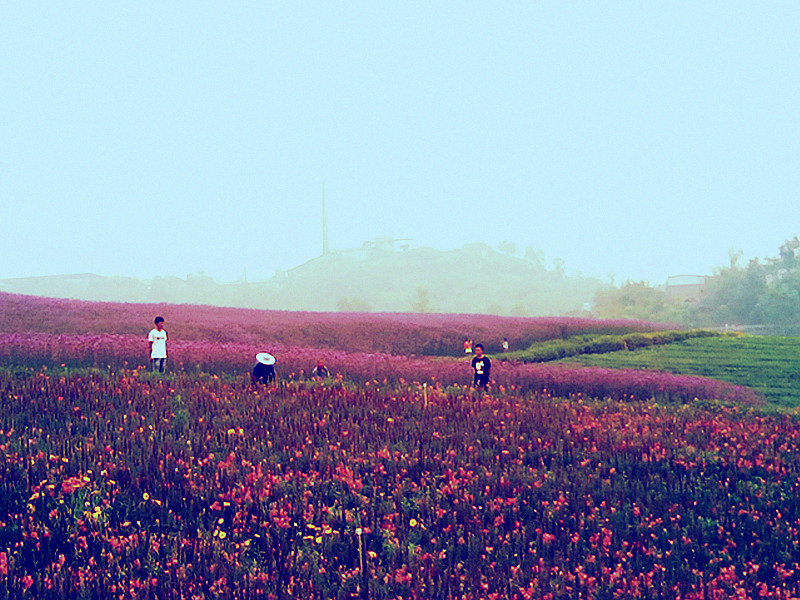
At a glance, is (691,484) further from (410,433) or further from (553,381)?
(553,381)

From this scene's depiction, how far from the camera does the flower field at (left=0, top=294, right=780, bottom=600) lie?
14.8 feet

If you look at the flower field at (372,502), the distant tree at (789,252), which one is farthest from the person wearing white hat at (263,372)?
the distant tree at (789,252)

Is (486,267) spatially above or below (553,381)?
above

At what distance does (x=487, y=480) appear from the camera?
6730 millimetres

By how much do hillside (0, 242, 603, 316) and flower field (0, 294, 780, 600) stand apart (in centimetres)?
6193

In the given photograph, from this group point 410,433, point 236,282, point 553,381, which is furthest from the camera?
point 236,282

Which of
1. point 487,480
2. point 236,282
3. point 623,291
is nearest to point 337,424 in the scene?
point 487,480

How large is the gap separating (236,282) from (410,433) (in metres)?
84.5

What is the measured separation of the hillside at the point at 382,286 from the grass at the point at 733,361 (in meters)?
43.8

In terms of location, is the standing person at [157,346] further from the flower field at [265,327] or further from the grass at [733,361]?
the grass at [733,361]

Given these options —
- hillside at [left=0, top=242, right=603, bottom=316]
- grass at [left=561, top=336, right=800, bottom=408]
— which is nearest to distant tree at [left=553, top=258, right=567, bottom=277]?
hillside at [left=0, top=242, right=603, bottom=316]

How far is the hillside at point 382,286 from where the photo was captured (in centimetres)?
8012

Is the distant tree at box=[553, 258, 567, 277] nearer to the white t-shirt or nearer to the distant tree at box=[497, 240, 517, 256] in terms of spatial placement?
the distant tree at box=[497, 240, 517, 256]

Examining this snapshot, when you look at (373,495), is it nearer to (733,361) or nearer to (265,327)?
(265,327)
